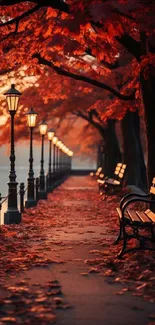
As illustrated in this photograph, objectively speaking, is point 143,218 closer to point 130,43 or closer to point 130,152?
point 130,43

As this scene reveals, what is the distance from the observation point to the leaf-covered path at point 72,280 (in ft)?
22.1

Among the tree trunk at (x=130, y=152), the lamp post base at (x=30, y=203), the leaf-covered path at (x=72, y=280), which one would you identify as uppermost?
the tree trunk at (x=130, y=152)

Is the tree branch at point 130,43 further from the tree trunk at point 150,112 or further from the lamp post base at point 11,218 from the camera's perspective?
the lamp post base at point 11,218

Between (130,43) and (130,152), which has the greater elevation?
(130,43)

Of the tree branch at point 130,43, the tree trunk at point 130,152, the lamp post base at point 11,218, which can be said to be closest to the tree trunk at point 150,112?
the tree branch at point 130,43

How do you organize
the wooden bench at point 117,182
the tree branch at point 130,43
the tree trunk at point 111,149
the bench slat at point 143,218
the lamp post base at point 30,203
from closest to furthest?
the bench slat at point 143,218
the tree branch at point 130,43
the lamp post base at point 30,203
the wooden bench at point 117,182
the tree trunk at point 111,149

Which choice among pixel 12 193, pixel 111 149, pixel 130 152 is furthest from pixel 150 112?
pixel 111 149

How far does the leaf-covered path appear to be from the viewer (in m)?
6.74

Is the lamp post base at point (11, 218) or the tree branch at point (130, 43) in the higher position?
the tree branch at point (130, 43)

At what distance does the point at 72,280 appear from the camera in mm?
8648

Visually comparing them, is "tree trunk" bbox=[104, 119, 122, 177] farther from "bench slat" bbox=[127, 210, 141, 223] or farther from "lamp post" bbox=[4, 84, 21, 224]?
"bench slat" bbox=[127, 210, 141, 223]

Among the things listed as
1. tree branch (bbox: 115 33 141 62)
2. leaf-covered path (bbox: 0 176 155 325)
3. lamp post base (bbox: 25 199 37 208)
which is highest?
tree branch (bbox: 115 33 141 62)

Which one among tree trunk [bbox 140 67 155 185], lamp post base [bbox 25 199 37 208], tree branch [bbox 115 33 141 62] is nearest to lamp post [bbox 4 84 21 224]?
tree trunk [bbox 140 67 155 185]

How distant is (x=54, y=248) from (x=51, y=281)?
3.17 m
